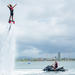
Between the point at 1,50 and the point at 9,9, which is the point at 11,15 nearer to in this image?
the point at 9,9

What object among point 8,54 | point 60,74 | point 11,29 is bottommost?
point 60,74

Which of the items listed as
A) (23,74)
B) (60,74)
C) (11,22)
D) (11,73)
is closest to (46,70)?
(60,74)

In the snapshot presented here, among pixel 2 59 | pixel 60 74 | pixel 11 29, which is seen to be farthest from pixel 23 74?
pixel 11 29

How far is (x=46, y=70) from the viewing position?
262 ft

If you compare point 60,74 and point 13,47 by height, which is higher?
point 13,47

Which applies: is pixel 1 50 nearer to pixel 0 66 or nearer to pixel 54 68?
pixel 0 66

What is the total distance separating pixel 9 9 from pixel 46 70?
3765 cm

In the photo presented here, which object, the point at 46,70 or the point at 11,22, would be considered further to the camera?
the point at 46,70

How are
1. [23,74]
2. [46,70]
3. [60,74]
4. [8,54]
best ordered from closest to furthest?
[8,54]
[23,74]
[60,74]
[46,70]

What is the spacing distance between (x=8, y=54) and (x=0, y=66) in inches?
138

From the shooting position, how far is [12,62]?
48219mm

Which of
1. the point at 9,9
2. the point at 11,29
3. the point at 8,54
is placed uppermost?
the point at 9,9

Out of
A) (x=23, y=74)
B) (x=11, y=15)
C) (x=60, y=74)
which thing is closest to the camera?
(x=11, y=15)

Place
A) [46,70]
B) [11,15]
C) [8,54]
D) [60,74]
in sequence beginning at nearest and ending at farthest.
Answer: [11,15] → [8,54] → [60,74] → [46,70]
